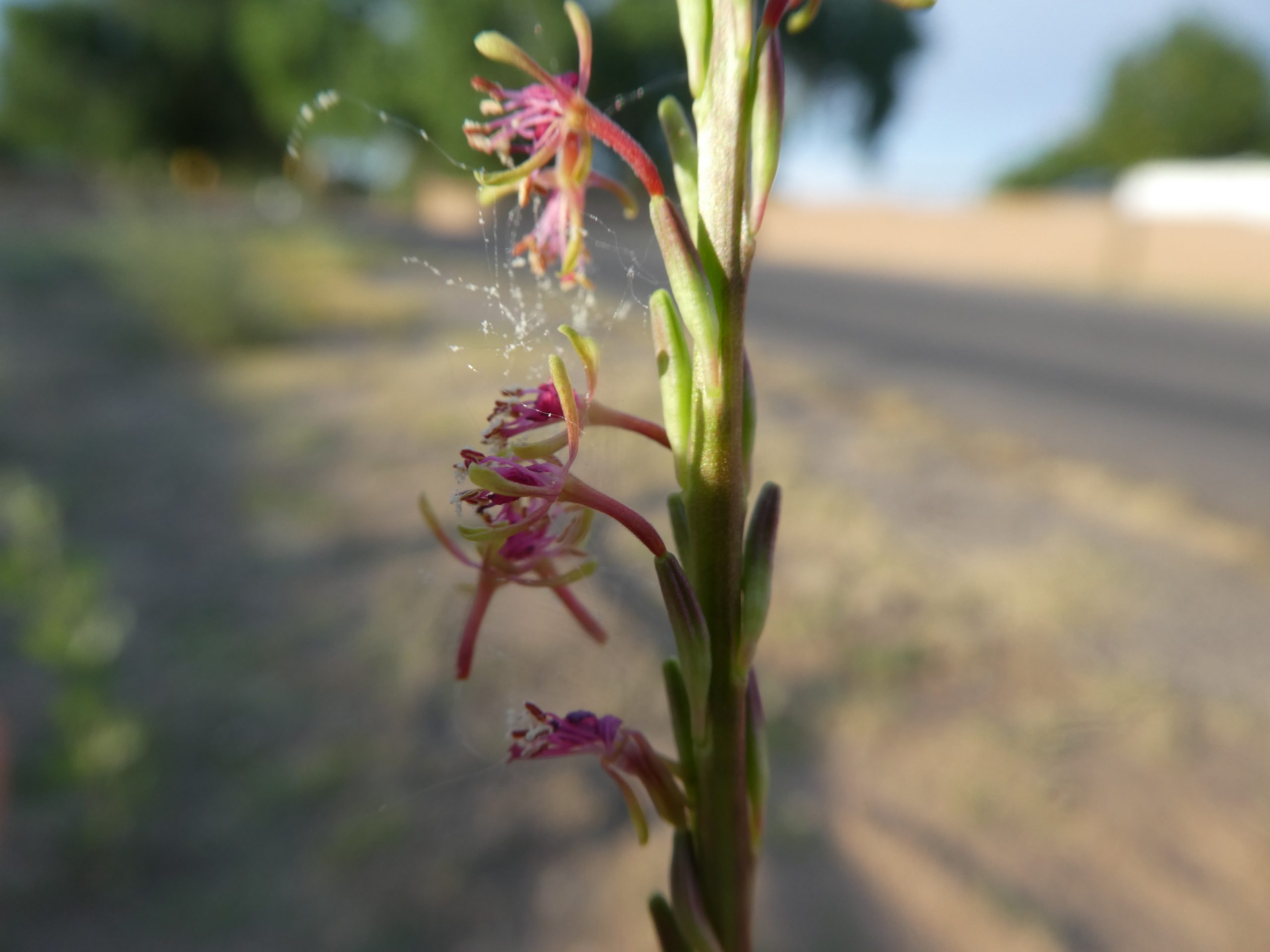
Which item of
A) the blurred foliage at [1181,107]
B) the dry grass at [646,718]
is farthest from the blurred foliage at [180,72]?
the dry grass at [646,718]

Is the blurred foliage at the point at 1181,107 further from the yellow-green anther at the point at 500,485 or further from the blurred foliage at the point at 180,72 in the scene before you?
the yellow-green anther at the point at 500,485

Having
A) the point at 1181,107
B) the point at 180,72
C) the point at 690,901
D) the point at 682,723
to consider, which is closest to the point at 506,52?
the point at 682,723

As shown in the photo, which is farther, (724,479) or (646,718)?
(646,718)

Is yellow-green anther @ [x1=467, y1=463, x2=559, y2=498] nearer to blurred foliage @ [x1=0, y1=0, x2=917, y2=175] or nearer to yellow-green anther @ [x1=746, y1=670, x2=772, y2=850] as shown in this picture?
yellow-green anther @ [x1=746, y1=670, x2=772, y2=850]

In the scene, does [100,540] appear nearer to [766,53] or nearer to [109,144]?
[766,53]

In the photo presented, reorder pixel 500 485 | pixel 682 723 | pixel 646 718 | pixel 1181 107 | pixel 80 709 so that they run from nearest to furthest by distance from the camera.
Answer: pixel 500 485 → pixel 682 723 → pixel 80 709 → pixel 646 718 → pixel 1181 107

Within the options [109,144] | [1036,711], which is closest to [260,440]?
[1036,711]

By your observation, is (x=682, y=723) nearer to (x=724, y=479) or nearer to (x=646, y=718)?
(x=724, y=479)
